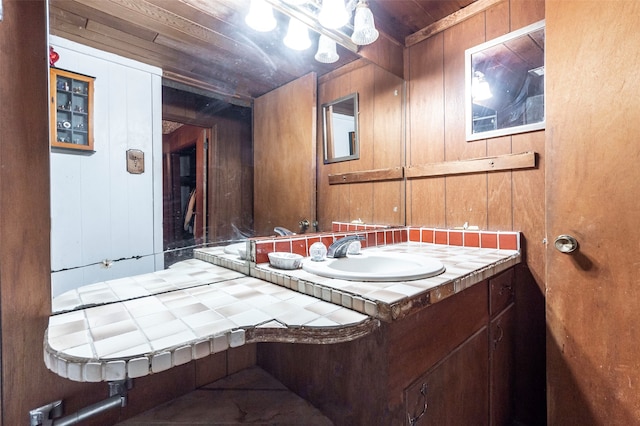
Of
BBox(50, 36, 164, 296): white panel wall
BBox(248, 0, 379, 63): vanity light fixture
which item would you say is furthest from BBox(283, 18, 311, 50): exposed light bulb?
BBox(50, 36, 164, 296): white panel wall

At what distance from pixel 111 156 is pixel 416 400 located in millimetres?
987

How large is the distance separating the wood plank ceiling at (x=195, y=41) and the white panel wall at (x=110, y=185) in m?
0.05

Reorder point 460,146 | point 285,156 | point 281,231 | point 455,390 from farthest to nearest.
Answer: point 460,146 < point 285,156 < point 281,231 < point 455,390

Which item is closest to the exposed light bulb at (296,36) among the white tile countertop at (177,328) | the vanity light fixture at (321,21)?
the vanity light fixture at (321,21)

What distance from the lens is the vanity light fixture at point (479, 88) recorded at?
1371 mm

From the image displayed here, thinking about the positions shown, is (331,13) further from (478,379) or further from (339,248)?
(478,379)

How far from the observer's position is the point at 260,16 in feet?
3.49

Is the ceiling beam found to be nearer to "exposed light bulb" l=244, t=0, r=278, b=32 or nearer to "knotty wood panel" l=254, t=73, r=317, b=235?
"knotty wood panel" l=254, t=73, r=317, b=235

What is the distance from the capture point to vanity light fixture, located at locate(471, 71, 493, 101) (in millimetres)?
1371

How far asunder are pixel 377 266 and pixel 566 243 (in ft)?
2.04

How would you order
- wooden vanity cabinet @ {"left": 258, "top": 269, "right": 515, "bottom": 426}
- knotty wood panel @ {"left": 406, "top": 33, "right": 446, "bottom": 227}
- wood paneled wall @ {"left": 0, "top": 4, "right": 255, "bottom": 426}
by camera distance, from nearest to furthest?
wood paneled wall @ {"left": 0, "top": 4, "right": 255, "bottom": 426}, wooden vanity cabinet @ {"left": 258, "top": 269, "right": 515, "bottom": 426}, knotty wood panel @ {"left": 406, "top": 33, "right": 446, "bottom": 227}

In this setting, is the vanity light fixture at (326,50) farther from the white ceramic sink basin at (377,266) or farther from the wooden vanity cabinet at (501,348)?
the wooden vanity cabinet at (501,348)

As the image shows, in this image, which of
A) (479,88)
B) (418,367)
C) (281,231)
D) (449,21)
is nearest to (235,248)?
(281,231)

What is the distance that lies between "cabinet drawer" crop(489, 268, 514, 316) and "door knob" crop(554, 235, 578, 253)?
8.7 inches
